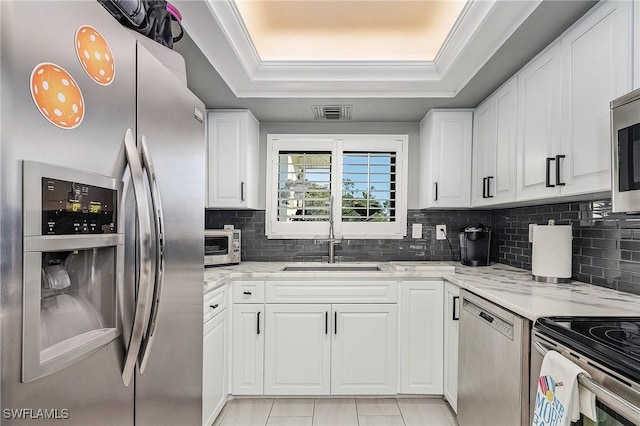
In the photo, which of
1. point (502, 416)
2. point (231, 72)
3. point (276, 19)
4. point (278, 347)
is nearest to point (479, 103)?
point (276, 19)

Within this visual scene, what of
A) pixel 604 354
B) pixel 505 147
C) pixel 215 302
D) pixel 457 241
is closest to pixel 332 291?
pixel 215 302

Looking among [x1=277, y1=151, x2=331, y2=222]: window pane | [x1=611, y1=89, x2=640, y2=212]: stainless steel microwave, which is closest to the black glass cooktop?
[x1=611, y1=89, x2=640, y2=212]: stainless steel microwave

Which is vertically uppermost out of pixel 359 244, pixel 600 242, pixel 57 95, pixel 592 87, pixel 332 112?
pixel 332 112

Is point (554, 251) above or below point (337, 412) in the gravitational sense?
above

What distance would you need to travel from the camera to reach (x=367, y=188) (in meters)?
3.20

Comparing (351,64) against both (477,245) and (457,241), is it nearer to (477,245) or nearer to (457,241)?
(477,245)

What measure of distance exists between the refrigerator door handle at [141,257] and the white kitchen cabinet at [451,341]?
1.94 meters

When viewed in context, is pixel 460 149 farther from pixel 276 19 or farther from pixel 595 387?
pixel 595 387

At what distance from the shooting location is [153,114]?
993 mm

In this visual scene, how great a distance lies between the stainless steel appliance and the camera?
0.85 meters

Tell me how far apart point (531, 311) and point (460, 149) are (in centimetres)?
175

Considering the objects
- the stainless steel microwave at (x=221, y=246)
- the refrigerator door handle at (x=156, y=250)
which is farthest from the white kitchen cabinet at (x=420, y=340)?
the refrigerator door handle at (x=156, y=250)

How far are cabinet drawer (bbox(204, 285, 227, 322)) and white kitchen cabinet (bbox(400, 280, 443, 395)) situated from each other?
124 cm

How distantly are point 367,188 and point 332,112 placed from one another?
0.75m
